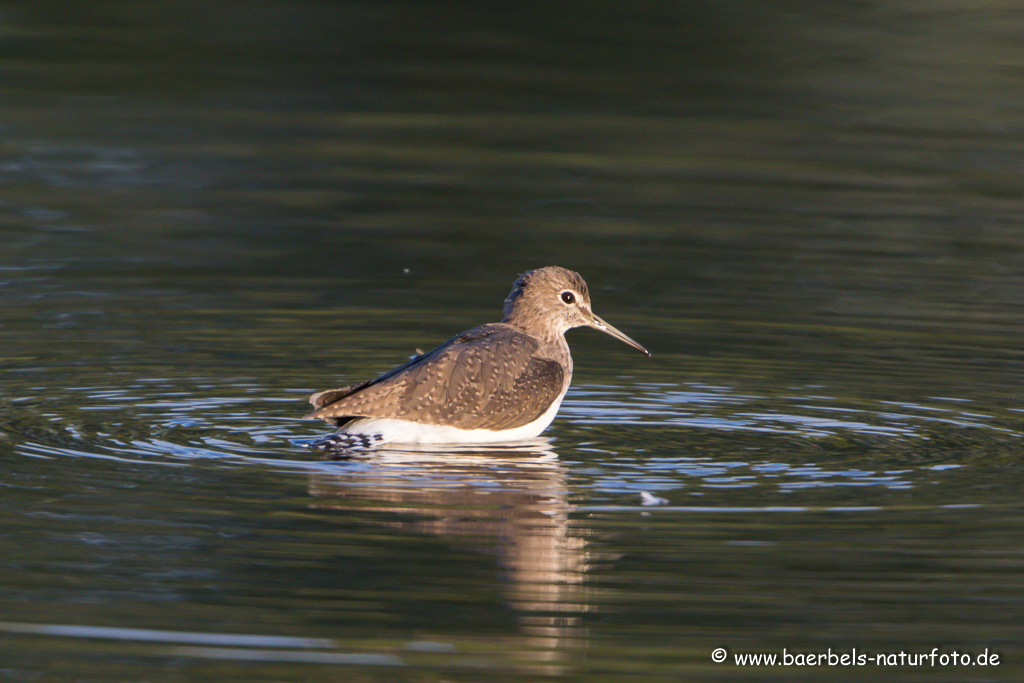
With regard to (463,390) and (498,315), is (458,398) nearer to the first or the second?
(463,390)

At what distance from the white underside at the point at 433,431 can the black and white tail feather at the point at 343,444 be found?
0.06 metres

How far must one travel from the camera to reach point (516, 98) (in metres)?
23.9

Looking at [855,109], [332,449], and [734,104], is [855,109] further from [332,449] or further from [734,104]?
[332,449]

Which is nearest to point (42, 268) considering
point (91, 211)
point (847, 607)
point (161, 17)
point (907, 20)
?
point (91, 211)

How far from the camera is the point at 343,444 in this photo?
1026 cm

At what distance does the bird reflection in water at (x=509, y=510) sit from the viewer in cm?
743

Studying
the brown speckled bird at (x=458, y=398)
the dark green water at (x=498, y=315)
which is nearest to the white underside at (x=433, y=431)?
the brown speckled bird at (x=458, y=398)

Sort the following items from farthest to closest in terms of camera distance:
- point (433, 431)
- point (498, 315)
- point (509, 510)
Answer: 1. point (498, 315)
2. point (433, 431)
3. point (509, 510)

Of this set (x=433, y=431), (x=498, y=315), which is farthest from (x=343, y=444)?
(x=498, y=315)

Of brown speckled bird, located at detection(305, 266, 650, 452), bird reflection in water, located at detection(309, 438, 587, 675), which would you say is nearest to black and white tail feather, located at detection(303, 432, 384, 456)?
brown speckled bird, located at detection(305, 266, 650, 452)

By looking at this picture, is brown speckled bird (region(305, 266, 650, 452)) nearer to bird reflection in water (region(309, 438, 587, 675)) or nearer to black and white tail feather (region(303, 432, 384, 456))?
black and white tail feather (region(303, 432, 384, 456))

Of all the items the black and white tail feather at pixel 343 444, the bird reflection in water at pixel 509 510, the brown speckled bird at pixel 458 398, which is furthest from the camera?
the brown speckled bird at pixel 458 398

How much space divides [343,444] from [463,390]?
2.87 feet

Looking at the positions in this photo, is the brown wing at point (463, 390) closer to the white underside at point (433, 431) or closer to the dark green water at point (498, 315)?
the white underside at point (433, 431)
